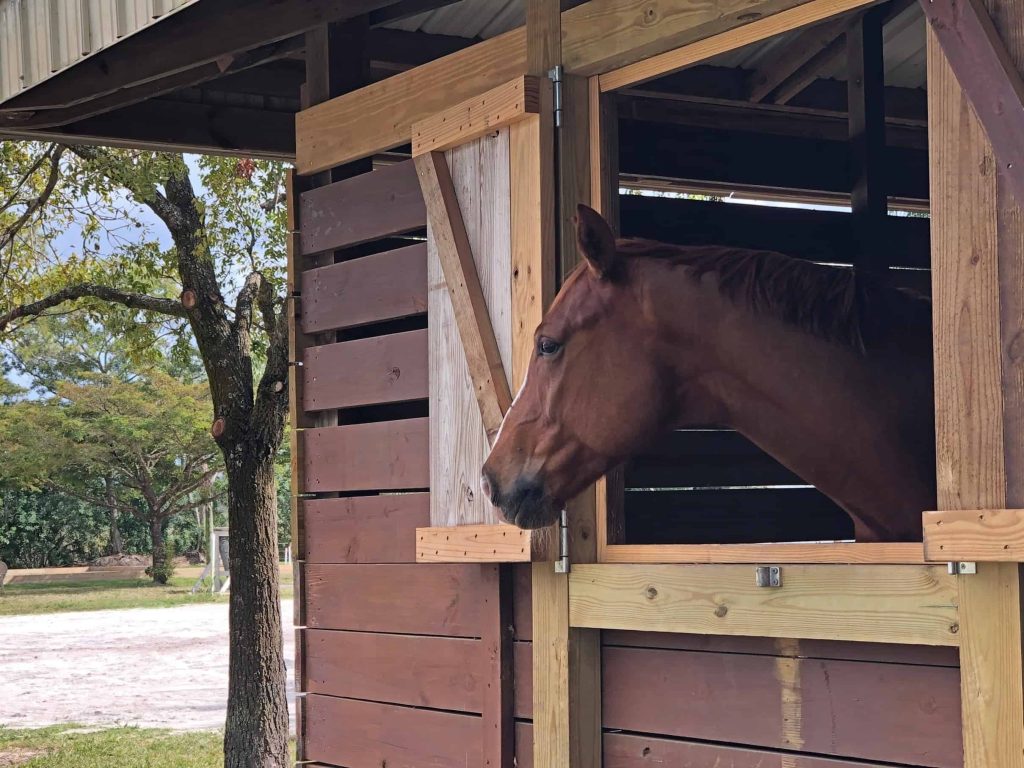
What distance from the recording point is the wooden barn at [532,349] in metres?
2.43

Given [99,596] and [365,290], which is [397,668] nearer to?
[365,290]

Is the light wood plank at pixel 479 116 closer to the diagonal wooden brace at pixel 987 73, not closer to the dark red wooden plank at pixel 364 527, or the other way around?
the dark red wooden plank at pixel 364 527

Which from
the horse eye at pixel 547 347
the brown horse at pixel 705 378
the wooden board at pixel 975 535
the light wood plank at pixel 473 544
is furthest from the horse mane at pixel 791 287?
the light wood plank at pixel 473 544

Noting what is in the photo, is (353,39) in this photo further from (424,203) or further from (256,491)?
(256,491)

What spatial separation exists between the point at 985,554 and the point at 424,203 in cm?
222

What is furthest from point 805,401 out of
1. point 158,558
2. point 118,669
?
point 158,558

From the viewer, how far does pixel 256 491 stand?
8.87 meters

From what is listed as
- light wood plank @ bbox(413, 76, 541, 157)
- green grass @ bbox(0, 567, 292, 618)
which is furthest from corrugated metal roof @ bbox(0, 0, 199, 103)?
green grass @ bbox(0, 567, 292, 618)

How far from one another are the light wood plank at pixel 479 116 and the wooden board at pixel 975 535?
159 centimetres

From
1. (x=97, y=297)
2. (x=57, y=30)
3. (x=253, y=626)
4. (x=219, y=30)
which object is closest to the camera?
(x=57, y=30)

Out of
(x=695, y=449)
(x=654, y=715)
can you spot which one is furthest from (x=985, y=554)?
(x=695, y=449)

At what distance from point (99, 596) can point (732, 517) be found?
25448 millimetres

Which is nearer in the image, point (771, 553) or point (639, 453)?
point (771, 553)

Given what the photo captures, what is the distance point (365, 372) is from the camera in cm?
425
